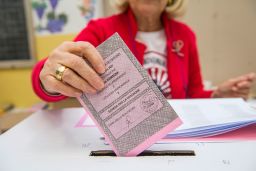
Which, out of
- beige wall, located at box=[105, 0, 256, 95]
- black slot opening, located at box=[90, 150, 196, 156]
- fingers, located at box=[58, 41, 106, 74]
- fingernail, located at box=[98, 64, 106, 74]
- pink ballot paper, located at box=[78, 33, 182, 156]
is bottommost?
beige wall, located at box=[105, 0, 256, 95]

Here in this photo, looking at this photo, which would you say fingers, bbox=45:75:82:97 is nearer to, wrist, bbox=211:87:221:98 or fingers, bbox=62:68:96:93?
fingers, bbox=62:68:96:93

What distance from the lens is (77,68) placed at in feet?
1.55

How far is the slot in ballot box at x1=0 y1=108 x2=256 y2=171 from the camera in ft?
1.39

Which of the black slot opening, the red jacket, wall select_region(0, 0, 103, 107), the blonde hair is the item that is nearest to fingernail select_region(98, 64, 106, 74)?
the black slot opening

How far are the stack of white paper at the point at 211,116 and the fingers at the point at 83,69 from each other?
0.62ft

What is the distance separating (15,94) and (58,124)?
144 cm

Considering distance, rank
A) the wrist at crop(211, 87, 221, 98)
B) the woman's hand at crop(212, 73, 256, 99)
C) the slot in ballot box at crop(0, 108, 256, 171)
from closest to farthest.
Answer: the slot in ballot box at crop(0, 108, 256, 171) → the woman's hand at crop(212, 73, 256, 99) → the wrist at crop(211, 87, 221, 98)

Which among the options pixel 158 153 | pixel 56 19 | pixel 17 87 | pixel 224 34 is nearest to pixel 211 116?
pixel 158 153

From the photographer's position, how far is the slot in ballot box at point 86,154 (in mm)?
423

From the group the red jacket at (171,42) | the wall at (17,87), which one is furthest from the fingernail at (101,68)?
the wall at (17,87)

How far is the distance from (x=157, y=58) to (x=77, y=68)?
62 cm

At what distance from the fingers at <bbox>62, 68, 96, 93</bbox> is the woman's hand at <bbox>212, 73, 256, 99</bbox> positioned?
574mm

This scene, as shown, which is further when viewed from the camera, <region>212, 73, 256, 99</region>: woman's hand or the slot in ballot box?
<region>212, 73, 256, 99</region>: woman's hand

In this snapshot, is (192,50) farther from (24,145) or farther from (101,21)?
(24,145)
